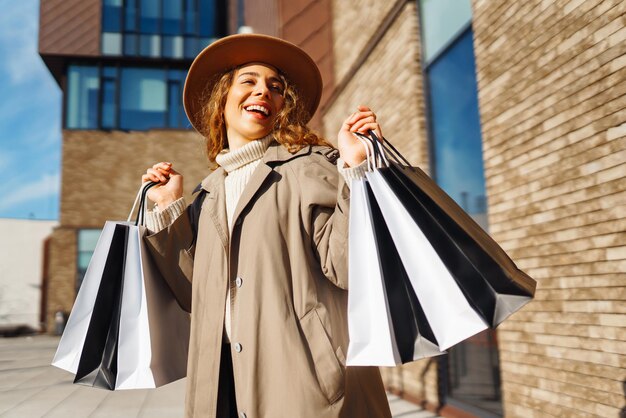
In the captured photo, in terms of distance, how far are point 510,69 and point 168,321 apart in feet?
12.0

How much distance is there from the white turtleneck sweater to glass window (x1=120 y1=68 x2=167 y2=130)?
24.4 metres

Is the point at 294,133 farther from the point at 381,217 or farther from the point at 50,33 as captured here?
the point at 50,33

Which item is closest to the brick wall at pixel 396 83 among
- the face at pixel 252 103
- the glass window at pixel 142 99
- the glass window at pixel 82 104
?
the face at pixel 252 103

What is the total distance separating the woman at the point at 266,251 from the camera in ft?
6.02

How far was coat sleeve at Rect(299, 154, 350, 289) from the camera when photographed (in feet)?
5.95

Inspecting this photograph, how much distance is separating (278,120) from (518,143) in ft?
9.46

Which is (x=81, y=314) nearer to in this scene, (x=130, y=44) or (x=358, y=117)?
(x=358, y=117)

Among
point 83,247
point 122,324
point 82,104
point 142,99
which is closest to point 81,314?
point 122,324

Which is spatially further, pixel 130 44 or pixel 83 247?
pixel 130 44

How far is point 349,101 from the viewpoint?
31.3ft

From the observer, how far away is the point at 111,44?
82.9 ft

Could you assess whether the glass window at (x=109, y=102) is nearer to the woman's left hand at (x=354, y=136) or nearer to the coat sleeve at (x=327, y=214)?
the coat sleeve at (x=327, y=214)

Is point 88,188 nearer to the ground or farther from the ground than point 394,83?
farther from the ground

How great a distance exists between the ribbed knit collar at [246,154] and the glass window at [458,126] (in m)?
3.78
